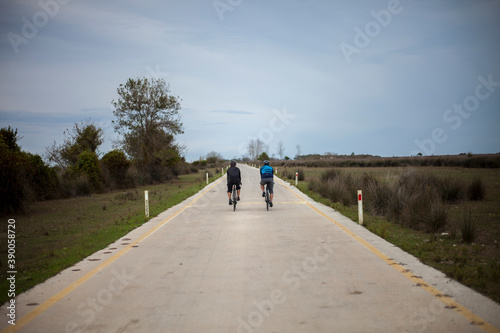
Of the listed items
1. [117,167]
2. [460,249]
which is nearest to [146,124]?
[117,167]

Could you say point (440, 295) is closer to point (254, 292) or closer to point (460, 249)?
point (254, 292)

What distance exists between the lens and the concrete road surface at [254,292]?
500cm

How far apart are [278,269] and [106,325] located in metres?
3.35

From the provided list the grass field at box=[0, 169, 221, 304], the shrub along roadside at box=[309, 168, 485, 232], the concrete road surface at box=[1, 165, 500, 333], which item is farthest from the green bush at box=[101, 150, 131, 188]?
the concrete road surface at box=[1, 165, 500, 333]

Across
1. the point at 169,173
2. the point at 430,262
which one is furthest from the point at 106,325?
the point at 169,173

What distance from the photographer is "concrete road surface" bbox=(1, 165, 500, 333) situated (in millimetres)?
5000

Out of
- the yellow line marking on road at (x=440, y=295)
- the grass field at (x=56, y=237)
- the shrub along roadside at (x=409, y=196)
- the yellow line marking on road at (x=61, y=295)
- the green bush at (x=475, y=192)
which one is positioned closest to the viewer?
the yellow line marking on road at (x=440, y=295)

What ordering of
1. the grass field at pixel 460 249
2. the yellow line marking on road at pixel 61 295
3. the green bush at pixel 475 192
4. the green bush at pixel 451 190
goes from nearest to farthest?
the yellow line marking on road at pixel 61 295
the grass field at pixel 460 249
the green bush at pixel 451 190
the green bush at pixel 475 192

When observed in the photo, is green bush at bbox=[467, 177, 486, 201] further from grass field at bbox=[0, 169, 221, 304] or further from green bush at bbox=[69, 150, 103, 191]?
green bush at bbox=[69, 150, 103, 191]

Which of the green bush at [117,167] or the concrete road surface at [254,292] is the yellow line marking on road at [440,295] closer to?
the concrete road surface at [254,292]

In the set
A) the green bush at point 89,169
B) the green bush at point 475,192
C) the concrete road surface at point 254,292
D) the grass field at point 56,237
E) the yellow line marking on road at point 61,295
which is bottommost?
the grass field at point 56,237

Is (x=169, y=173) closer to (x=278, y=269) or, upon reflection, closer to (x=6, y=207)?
(x=6, y=207)

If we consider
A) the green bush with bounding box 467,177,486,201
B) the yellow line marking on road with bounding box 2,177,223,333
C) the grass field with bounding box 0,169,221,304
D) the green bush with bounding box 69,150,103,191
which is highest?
the green bush with bounding box 69,150,103,191

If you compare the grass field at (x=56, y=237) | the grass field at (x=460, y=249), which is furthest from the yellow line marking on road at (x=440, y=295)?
the grass field at (x=56, y=237)
